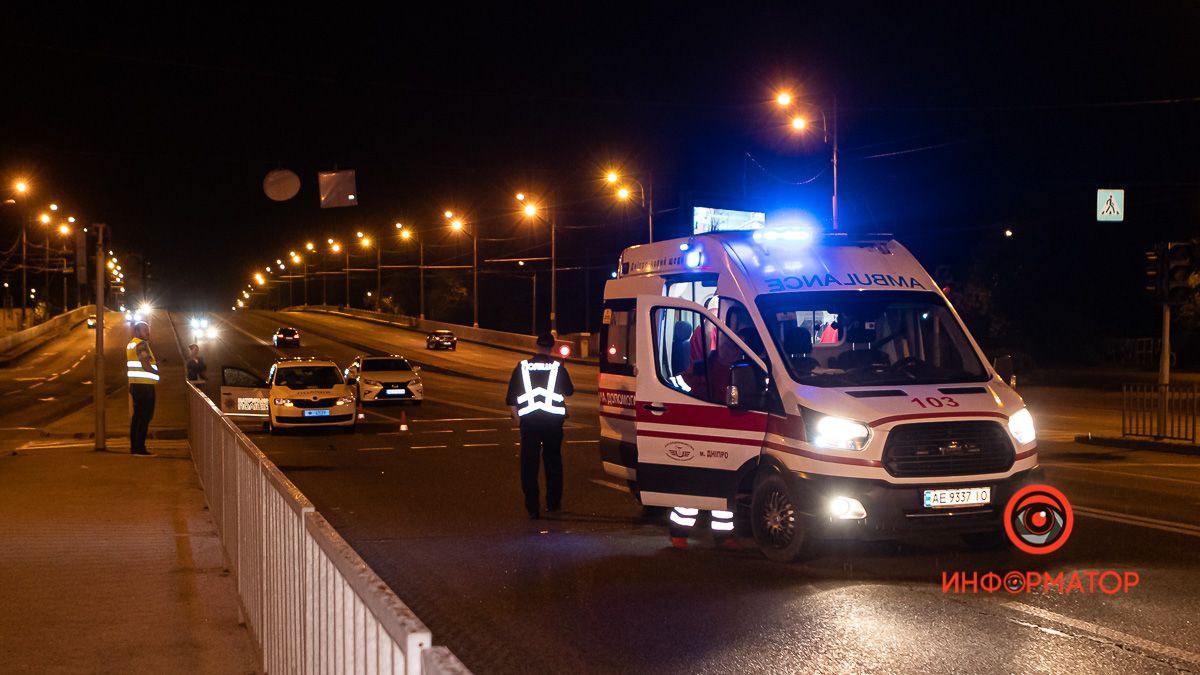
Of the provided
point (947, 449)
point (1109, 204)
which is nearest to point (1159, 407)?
point (1109, 204)

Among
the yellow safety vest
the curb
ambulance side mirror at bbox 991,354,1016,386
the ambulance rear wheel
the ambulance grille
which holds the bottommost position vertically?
the curb

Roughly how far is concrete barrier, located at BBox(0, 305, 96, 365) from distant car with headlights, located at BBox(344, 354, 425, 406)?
28.1 meters

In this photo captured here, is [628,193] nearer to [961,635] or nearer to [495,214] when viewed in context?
[961,635]

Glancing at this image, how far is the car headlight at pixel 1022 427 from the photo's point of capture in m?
9.16

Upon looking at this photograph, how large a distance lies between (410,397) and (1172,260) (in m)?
19.5

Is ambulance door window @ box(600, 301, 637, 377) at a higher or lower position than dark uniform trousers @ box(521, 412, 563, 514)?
higher

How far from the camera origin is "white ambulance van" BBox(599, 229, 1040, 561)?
8844mm

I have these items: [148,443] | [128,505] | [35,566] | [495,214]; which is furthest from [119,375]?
[495,214]

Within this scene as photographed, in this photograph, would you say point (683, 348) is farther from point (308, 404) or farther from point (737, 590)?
point (308, 404)

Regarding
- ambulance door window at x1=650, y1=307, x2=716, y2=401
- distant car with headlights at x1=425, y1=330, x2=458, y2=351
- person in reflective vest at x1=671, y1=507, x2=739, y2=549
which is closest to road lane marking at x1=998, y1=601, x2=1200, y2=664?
person in reflective vest at x1=671, y1=507, x2=739, y2=549

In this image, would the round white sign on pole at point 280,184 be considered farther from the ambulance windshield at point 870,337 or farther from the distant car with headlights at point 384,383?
the ambulance windshield at point 870,337

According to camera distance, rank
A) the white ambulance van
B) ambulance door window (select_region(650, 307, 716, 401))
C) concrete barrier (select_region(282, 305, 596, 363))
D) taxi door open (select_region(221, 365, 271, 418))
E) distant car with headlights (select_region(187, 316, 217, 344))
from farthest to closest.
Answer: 1. distant car with headlights (select_region(187, 316, 217, 344))
2. concrete barrier (select_region(282, 305, 596, 363))
3. taxi door open (select_region(221, 365, 271, 418))
4. ambulance door window (select_region(650, 307, 716, 401))
5. the white ambulance van

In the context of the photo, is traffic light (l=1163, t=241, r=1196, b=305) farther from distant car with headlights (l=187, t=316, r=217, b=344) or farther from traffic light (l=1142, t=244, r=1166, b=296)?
distant car with headlights (l=187, t=316, r=217, b=344)

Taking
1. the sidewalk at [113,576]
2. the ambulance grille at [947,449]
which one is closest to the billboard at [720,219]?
the sidewalk at [113,576]
